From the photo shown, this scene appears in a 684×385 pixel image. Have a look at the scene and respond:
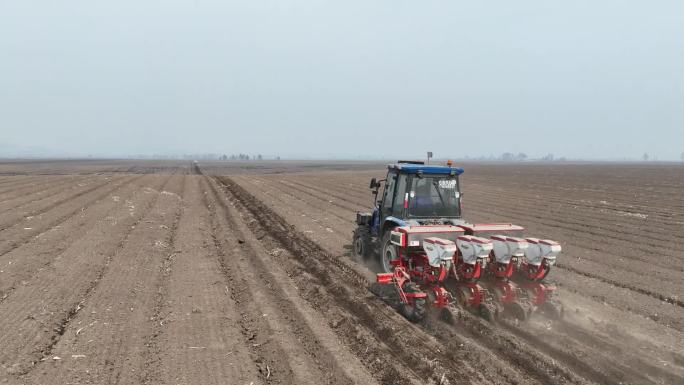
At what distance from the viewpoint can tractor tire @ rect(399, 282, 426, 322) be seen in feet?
21.6

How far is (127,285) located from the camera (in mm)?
8008

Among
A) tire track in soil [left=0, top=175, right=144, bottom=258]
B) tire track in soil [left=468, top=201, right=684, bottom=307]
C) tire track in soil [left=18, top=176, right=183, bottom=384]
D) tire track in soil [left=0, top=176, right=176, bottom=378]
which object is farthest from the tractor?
tire track in soil [left=0, top=175, right=144, bottom=258]

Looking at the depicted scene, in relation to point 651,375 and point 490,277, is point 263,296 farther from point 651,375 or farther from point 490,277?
point 651,375

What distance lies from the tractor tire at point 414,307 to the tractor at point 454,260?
0.6 inches

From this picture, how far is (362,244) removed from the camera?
33.5 feet

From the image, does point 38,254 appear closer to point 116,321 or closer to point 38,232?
point 38,232

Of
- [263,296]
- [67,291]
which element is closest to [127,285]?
[67,291]

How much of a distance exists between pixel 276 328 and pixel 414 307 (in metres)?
2.22

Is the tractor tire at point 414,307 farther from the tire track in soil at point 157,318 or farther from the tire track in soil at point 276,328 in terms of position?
the tire track in soil at point 157,318

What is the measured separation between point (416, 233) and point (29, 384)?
5734mm

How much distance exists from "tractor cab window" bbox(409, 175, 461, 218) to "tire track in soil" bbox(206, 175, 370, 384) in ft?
10.2

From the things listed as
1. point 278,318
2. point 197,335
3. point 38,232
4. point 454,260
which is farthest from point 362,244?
point 38,232

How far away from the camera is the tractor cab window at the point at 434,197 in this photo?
8.36 m

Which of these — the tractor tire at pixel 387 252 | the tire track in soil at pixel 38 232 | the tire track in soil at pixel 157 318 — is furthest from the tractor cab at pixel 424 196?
the tire track in soil at pixel 38 232
